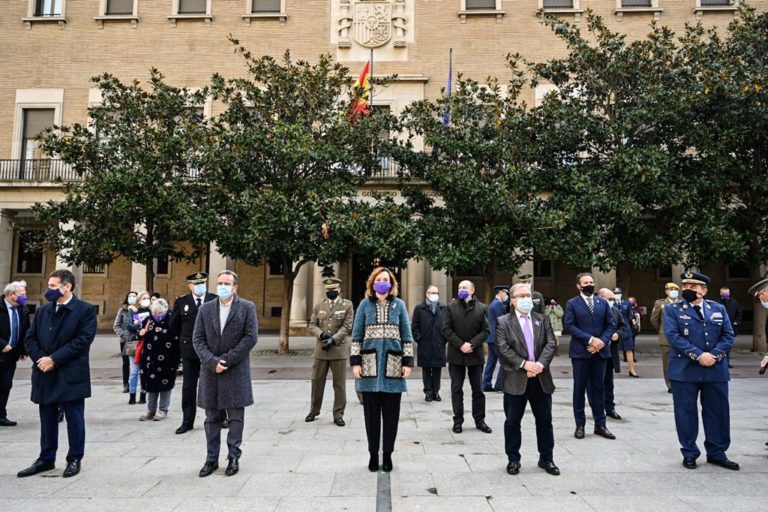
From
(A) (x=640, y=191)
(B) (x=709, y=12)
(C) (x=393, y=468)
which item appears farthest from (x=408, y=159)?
(B) (x=709, y=12)

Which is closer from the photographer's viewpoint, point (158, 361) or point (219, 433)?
point (219, 433)

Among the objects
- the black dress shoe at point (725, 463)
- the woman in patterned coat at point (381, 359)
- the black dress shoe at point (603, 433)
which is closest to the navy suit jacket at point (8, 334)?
the woman in patterned coat at point (381, 359)

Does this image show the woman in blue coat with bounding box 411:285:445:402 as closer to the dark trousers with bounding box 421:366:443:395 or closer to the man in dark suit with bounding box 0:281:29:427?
the dark trousers with bounding box 421:366:443:395

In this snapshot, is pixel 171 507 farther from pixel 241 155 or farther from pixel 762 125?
pixel 762 125

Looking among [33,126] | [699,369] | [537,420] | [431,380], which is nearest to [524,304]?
[537,420]

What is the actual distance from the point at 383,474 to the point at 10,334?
5867mm

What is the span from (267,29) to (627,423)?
887 inches

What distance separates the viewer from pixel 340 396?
762cm

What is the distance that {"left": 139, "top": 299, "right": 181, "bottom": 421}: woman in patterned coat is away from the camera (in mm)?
7766

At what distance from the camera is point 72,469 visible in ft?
16.9

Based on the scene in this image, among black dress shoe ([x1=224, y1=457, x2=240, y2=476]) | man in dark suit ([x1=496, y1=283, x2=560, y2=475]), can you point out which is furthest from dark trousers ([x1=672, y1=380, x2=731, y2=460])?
black dress shoe ([x1=224, y1=457, x2=240, y2=476])

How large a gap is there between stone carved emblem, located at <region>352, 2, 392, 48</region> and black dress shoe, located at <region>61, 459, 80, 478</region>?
70.7ft

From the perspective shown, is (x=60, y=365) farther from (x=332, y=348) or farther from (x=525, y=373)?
(x=525, y=373)

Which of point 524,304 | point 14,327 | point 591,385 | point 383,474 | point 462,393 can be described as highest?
point 524,304
